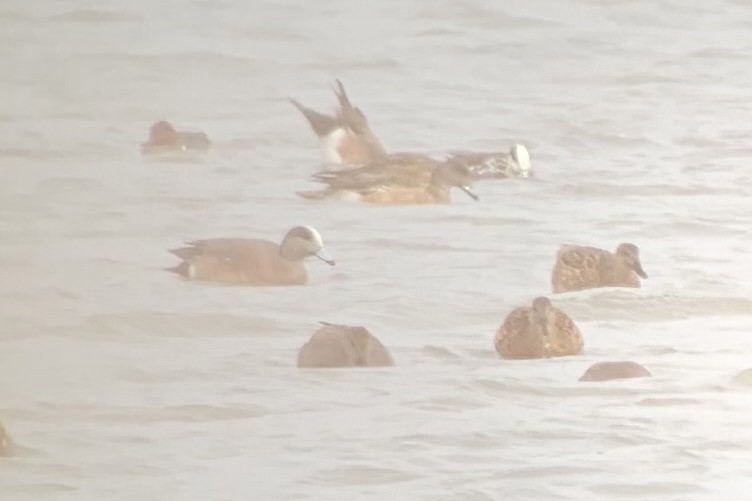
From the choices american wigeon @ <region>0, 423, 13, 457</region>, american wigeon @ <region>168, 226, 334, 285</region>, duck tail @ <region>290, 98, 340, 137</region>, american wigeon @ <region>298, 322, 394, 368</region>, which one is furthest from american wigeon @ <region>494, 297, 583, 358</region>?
american wigeon @ <region>0, 423, 13, 457</region>

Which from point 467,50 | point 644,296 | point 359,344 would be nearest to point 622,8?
point 467,50

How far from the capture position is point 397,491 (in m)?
2.30

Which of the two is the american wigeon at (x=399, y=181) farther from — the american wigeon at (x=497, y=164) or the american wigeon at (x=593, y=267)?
the american wigeon at (x=593, y=267)

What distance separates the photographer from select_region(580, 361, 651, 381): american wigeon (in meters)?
2.49

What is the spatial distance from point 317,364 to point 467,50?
2.14ft

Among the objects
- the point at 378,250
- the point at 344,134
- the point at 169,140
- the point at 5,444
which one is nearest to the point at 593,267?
the point at 378,250

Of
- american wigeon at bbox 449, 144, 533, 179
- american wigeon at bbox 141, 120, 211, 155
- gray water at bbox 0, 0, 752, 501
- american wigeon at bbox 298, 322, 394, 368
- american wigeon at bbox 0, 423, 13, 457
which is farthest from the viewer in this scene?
american wigeon at bbox 449, 144, 533, 179

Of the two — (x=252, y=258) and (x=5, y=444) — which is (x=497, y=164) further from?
(x=5, y=444)

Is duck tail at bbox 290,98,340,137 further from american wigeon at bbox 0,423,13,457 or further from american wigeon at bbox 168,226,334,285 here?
american wigeon at bbox 0,423,13,457

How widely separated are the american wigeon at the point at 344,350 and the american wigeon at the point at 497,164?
1.19ft

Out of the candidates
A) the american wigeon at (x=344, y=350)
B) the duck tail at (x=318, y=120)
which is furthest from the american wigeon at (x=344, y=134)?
the american wigeon at (x=344, y=350)

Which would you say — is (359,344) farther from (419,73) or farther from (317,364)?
(419,73)

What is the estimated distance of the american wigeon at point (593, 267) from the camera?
2.56m

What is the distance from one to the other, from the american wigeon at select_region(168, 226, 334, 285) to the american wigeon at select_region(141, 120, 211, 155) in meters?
0.16
